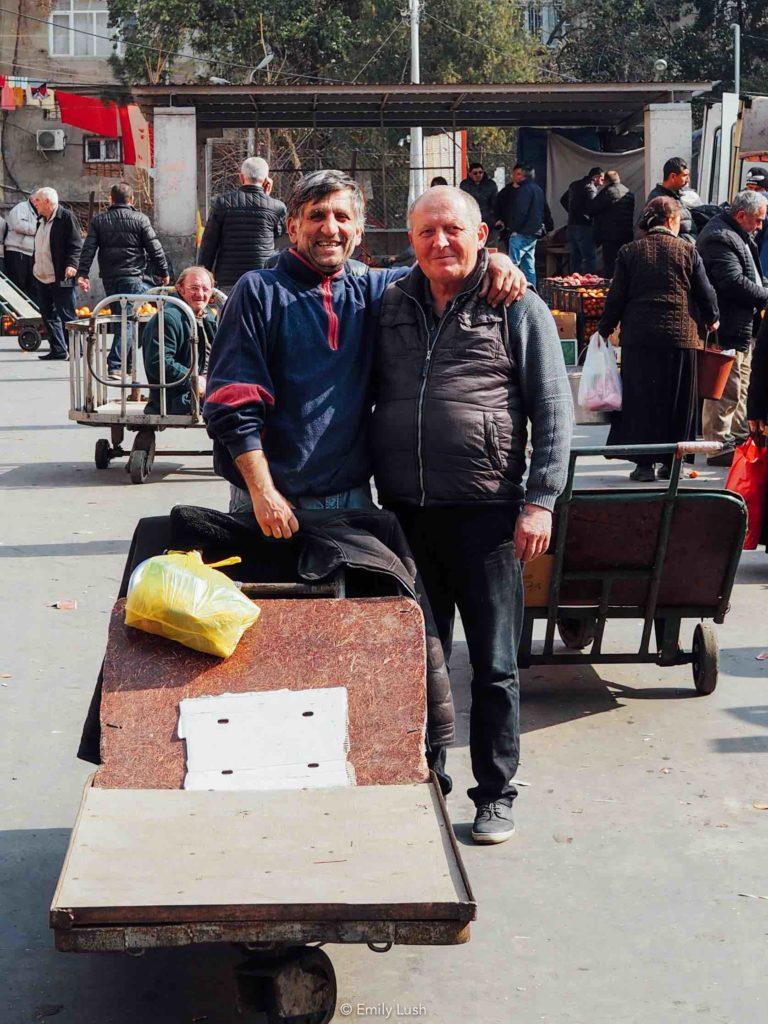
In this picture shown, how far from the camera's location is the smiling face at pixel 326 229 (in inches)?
166

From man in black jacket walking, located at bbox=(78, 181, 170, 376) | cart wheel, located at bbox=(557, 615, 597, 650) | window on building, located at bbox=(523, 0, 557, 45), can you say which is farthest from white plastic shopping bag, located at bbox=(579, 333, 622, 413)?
window on building, located at bbox=(523, 0, 557, 45)

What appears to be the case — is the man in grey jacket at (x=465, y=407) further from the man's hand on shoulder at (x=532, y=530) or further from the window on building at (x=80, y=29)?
the window on building at (x=80, y=29)

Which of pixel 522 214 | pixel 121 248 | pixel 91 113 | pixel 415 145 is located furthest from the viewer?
pixel 91 113

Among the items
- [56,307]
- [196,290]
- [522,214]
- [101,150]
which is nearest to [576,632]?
[196,290]

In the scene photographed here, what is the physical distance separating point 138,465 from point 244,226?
3.18m

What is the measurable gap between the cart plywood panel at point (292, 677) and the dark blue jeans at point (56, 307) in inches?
660

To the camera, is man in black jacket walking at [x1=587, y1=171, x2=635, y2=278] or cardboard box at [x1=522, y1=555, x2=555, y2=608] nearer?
cardboard box at [x1=522, y1=555, x2=555, y2=608]

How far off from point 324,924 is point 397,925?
148 millimetres

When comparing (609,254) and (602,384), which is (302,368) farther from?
(609,254)

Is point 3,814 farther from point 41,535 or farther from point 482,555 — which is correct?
point 41,535

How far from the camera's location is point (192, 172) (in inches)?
931

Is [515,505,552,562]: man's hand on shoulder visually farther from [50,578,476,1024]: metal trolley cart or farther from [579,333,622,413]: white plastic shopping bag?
[579,333,622,413]: white plastic shopping bag

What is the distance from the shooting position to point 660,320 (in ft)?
33.2

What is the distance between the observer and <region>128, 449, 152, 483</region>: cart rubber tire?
1088 cm
